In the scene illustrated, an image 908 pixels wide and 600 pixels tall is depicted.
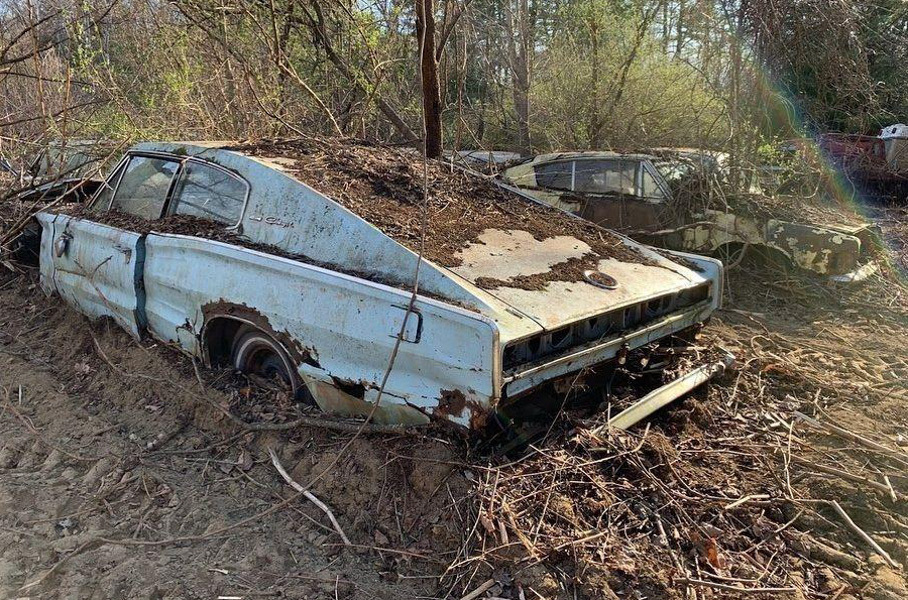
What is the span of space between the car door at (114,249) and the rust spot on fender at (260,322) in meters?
0.77

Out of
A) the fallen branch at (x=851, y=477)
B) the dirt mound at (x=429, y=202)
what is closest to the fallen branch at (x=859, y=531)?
the fallen branch at (x=851, y=477)

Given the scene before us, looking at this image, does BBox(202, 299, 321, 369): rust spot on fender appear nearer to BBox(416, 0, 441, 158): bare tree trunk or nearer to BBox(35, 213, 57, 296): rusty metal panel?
BBox(35, 213, 57, 296): rusty metal panel

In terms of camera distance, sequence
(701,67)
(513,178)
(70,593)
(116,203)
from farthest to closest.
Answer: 1. (701,67)
2. (513,178)
3. (116,203)
4. (70,593)

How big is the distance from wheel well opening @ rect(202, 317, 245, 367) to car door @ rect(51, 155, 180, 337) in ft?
2.08

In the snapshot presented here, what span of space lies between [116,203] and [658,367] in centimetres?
367

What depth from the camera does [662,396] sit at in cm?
304

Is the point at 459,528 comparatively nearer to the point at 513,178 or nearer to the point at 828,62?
the point at 513,178

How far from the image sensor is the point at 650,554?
7.84ft

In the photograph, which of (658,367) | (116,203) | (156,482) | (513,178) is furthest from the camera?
(513,178)

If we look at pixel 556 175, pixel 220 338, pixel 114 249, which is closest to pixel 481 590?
pixel 220 338

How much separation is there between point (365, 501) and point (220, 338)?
4.65ft

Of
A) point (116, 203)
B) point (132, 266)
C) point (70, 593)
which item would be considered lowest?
point (70, 593)

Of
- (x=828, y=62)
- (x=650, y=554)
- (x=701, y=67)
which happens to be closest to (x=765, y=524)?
(x=650, y=554)

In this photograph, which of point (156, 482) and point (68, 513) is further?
point (156, 482)
